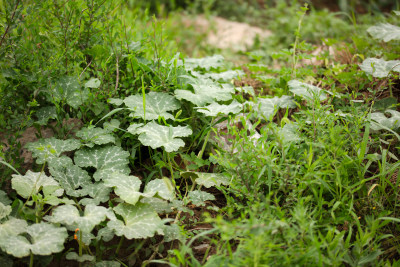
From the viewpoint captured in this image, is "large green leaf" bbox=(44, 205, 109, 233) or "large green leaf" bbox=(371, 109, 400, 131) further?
"large green leaf" bbox=(371, 109, 400, 131)

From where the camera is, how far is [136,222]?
5.74ft

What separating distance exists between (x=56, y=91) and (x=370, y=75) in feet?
7.52

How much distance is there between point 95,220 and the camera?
1.63 metres

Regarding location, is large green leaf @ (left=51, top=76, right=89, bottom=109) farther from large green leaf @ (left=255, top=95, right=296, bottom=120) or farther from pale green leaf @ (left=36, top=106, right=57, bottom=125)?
large green leaf @ (left=255, top=95, right=296, bottom=120)

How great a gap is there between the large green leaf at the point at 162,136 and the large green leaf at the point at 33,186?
548 millimetres

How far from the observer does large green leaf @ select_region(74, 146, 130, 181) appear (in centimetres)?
209

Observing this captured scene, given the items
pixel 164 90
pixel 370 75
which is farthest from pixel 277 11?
pixel 164 90

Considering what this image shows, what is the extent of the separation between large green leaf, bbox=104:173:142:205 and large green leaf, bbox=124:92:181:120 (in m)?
0.46

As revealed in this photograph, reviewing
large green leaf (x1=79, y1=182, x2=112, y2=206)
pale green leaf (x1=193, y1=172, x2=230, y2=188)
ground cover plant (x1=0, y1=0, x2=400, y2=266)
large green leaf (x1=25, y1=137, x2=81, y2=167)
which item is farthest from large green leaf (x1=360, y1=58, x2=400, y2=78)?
large green leaf (x1=25, y1=137, x2=81, y2=167)

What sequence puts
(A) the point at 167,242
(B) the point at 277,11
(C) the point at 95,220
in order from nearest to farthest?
(C) the point at 95,220
(A) the point at 167,242
(B) the point at 277,11

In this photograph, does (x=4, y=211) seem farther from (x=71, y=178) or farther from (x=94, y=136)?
(x=94, y=136)

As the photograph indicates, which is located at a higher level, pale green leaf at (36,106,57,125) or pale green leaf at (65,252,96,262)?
pale green leaf at (36,106,57,125)

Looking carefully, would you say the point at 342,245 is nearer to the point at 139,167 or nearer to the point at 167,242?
the point at 167,242

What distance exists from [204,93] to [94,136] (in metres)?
0.83
